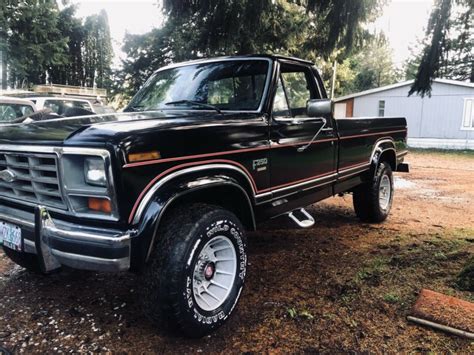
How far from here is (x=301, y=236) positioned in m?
5.12

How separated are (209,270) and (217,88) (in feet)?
5.81

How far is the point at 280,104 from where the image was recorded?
148 inches

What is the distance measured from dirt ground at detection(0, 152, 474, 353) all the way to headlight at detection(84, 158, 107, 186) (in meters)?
1.12

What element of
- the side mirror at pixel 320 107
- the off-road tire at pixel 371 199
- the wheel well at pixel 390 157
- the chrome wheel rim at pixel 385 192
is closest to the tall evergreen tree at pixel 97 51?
the wheel well at pixel 390 157

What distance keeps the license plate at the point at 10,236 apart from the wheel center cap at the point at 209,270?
1.29 metres

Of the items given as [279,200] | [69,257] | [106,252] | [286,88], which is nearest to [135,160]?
[106,252]

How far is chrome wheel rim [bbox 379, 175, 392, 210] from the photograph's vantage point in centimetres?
585

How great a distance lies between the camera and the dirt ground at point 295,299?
270 centimetres

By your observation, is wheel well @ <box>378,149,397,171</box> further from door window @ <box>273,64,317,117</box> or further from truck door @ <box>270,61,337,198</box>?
door window @ <box>273,64,317,117</box>

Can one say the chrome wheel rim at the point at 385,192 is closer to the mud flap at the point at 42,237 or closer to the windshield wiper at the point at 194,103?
the windshield wiper at the point at 194,103

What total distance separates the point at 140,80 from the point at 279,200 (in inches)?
1044

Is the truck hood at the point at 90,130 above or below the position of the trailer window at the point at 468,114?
above

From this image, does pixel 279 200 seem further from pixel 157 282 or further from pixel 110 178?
pixel 110 178

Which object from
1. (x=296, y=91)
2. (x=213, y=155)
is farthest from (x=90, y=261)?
(x=296, y=91)
